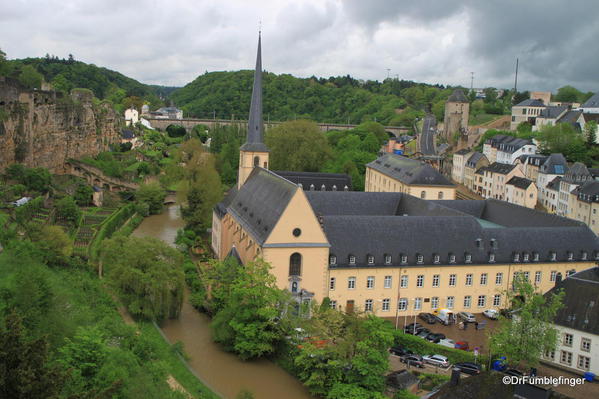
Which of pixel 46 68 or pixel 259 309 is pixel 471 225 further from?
pixel 46 68

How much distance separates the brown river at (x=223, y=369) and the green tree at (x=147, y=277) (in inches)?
56.6

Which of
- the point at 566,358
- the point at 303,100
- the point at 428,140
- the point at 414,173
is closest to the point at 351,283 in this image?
the point at 566,358

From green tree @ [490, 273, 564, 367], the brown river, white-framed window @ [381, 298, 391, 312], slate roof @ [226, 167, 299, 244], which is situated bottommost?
the brown river

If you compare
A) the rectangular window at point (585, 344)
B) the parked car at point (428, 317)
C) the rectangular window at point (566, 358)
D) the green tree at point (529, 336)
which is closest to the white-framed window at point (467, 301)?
the parked car at point (428, 317)

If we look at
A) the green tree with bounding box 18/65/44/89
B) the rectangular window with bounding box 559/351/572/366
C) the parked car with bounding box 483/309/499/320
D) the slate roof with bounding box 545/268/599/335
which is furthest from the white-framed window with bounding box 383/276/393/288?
the green tree with bounding box 18/65/44/89

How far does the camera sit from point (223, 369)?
3156cm

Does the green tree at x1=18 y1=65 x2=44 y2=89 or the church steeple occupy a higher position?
the green tree at x1=18 y1=65 x2=44 y2=89

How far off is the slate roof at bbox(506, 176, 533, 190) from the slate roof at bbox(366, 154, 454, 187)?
10.8 metres

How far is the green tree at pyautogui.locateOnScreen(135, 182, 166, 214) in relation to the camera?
228 ft

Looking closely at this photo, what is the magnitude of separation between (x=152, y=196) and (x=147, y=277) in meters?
36.5

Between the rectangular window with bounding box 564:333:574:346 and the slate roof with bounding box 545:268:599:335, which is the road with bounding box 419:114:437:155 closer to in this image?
the slate roof with bounding box 545:268:599:335

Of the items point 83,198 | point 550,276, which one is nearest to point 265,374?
point 550,276

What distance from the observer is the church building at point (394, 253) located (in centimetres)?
3616

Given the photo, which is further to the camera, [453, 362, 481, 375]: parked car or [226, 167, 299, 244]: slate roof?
[226, 167, 299, 244]: slate roof
